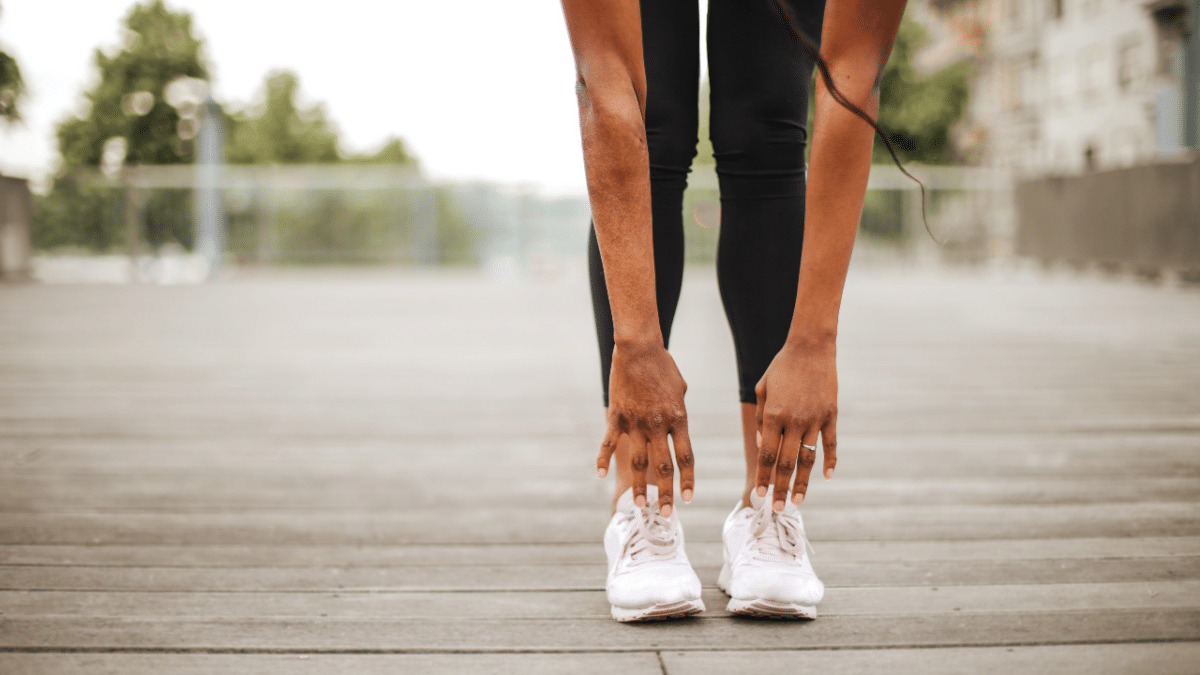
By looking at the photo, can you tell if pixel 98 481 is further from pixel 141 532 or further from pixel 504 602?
pixel 504 602

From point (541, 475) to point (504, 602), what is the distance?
0.68m

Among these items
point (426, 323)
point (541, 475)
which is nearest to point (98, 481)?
point (541, 475)

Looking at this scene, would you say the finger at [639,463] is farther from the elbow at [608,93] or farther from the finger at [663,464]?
the elbow at [608,93]

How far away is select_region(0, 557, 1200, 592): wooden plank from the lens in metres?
1.10

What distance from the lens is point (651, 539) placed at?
41.9 inches

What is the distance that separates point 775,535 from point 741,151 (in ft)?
1.64

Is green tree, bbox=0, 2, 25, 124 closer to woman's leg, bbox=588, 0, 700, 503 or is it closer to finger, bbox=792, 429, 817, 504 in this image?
woman's leg, bbox=588, 0, 700, 503

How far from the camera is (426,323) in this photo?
538 cm

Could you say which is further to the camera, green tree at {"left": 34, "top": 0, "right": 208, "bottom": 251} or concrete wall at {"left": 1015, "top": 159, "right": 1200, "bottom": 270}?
green tree at {"left": 34, "top": 0, "right": 208, "bottom": 251}

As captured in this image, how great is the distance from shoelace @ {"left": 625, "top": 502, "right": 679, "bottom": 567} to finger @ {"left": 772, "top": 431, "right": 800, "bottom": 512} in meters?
0.15

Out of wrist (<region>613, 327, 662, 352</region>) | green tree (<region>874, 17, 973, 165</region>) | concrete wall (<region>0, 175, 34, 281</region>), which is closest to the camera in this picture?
wrist (<region>613, 327, 662, 352</region>)

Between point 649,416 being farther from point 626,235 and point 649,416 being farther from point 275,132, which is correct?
point 275,132

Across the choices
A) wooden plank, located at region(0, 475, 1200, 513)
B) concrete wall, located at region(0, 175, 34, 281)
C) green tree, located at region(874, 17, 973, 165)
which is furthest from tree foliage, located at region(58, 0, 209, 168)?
wooden plank, located at region(0, 475, 1200, 513)

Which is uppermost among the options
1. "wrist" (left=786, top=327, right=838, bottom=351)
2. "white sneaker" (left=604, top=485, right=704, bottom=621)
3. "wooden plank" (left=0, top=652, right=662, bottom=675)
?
"wrist" (left=786, top=327, right=838, bottom=351)
